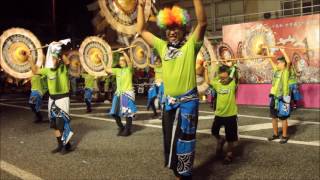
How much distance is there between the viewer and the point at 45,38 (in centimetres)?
400

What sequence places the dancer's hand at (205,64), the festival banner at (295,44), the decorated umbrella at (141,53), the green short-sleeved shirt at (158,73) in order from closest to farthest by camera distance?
the decorated umbrella at (141,53)
the dancer's hand at (205,64)
the green short-sleeved shirt at (158,73)
the festival banner at (295,44)

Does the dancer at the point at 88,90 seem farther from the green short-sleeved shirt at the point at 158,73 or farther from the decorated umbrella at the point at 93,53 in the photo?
the decorated umbrella at the point at 93,53

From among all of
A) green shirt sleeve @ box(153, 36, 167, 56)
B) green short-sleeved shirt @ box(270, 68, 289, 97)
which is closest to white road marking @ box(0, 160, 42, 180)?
green shirt sleeve @ box(153, 36, 167, 56)

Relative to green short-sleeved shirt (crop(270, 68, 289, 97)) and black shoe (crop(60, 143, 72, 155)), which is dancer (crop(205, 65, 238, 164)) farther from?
black shoe (crop(60, 143, 72, 155))

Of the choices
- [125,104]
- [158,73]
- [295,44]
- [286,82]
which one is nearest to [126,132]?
[125,104]

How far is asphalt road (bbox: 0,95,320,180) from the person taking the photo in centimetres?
646

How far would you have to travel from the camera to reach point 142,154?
7773mm

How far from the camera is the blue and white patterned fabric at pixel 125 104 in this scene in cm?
977

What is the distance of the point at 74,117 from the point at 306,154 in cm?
849

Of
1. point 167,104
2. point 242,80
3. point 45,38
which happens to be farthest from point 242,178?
point 242,80

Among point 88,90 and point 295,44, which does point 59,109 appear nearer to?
point 88,90

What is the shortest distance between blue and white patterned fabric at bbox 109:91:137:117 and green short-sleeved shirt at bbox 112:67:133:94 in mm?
122

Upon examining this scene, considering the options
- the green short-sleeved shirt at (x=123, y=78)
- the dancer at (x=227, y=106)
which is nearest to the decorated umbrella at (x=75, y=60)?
the dancer at (x=227, y=106)

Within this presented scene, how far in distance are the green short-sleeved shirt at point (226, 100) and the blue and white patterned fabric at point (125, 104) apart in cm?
315
